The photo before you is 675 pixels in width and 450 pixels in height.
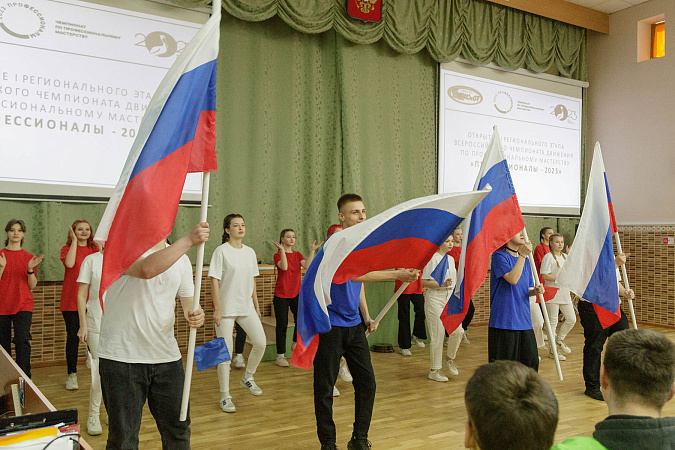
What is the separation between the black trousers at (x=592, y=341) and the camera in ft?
16.3

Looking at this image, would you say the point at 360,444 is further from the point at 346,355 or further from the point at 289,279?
the point at 289,279

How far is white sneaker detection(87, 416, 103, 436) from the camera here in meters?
3.92

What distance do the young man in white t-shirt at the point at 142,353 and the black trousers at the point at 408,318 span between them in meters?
4.84

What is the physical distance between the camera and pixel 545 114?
9.67m

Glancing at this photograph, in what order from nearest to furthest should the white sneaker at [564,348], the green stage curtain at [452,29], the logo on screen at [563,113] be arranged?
the white sneaker at [564,348]
the green stage curtain at [452,29]
the logo on screen at [563,113]

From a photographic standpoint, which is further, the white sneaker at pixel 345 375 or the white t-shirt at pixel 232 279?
the white sneaker at pixel 345 375

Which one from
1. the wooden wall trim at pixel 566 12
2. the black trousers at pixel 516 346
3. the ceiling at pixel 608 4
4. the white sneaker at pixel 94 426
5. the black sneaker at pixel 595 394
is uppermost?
the ceiling at pixel 608 4

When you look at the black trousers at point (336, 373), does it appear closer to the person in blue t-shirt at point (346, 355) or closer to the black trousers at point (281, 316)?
the person in blue t-shirt at point (346, 355)

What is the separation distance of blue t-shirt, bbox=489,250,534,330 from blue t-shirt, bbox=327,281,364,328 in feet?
3.75

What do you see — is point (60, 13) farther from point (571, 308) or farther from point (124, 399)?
point (571, 308)

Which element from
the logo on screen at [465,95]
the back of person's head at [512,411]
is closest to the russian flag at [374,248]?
the back of person's head at [512,411]

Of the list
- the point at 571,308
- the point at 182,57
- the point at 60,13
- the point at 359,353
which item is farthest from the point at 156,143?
the point at 571,308

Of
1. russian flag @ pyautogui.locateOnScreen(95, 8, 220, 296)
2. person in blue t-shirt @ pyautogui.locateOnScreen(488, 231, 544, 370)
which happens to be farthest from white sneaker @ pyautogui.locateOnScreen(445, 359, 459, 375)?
russian flag @ pyautogui.locateOnScreen(95, 8, 220, 296)

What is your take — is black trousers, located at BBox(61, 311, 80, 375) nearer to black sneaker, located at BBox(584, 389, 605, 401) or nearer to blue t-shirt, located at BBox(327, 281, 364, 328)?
blue t-shirt, located at BBox(327, 281, 364, 328)
